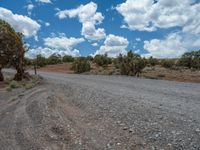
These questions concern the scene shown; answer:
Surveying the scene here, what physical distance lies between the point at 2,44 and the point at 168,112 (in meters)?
23.8

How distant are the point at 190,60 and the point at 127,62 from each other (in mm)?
24658

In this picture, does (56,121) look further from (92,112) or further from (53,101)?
(53,101)

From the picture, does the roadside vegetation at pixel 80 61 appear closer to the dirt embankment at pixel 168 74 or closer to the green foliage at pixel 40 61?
the dirt embankment at pixel 168 74

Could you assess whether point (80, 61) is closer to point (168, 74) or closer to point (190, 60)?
point (168, 74)

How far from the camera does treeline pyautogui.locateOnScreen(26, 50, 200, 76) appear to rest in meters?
43.2

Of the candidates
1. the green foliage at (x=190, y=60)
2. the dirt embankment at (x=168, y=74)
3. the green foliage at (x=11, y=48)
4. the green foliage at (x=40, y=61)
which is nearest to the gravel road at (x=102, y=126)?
the green foliage at (x=11, y=48)

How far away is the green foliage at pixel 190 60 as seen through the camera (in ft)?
205

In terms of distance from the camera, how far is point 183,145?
805cm

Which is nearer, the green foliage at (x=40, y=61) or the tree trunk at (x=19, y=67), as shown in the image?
the tree trunk at (x=19, y=67)

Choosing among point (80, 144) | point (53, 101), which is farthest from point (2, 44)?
point (80, 144)

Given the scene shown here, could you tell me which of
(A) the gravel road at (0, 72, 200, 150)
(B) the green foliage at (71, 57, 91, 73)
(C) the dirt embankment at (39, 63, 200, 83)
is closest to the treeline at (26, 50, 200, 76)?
(B) the green foliage at (71, 57, 91, 73)

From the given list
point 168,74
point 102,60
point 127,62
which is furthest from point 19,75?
point 102,60

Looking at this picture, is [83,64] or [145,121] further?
[83,64]

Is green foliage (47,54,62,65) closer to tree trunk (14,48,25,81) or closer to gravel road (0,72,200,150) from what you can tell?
tree trunk (14,48,25,81)
